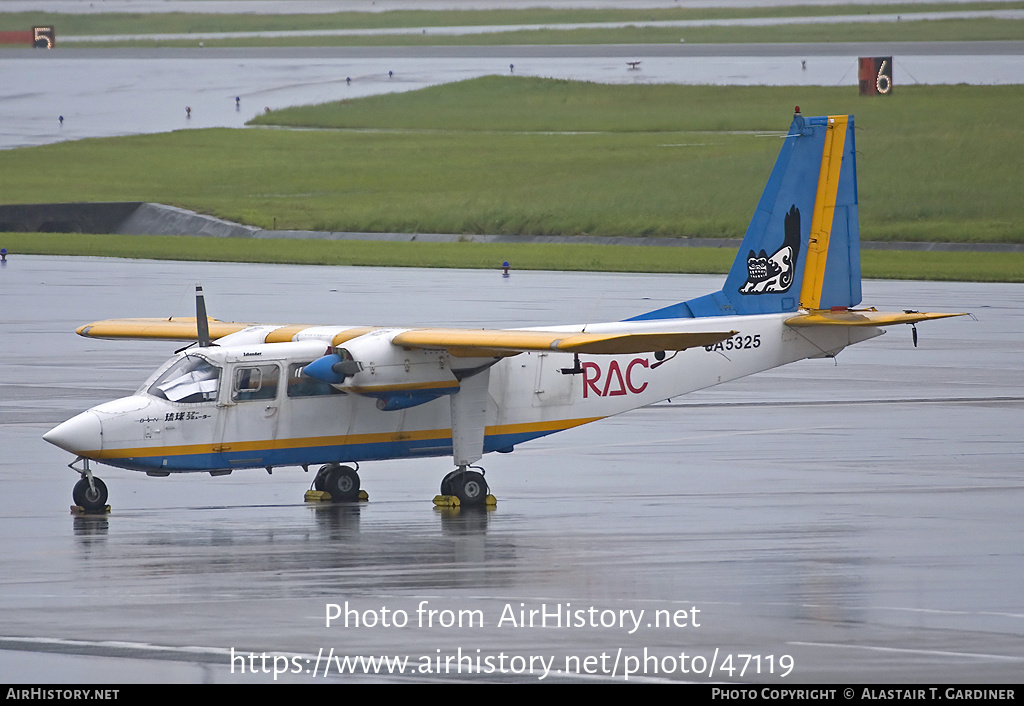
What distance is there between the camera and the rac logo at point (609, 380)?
65.5 ft

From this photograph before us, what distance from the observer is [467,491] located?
18.8 meters

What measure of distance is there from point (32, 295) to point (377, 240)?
2118 centimetres

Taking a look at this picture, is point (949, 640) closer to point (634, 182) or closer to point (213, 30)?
point (634, 182)

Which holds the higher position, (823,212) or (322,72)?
(322,72)

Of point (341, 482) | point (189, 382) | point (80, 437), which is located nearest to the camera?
point (80, 437)

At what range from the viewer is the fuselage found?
59.3ft

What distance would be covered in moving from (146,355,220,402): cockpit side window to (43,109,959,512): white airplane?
16mm

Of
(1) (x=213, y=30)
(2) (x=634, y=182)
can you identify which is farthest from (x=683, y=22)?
(2) (x=634, y=182)

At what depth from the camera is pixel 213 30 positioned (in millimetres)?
173125

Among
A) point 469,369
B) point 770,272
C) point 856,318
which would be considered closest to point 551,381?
point 469,369

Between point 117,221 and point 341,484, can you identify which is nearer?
point 341,484

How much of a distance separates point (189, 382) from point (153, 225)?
48759 millimetres

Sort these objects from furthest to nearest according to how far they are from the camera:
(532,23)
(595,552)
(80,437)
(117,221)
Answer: (532,23) < (117,221) < (80,437) < (595,552)

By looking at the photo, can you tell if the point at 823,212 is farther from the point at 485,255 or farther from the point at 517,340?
the point at 485,255
